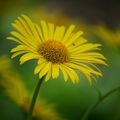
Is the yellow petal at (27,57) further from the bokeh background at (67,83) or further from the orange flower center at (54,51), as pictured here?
the bokeh background at (67,83)

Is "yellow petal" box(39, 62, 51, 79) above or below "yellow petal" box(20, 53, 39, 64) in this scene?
below

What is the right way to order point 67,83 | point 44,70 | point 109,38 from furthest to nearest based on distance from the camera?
point 67,83 → point 109,38 → point 44,70

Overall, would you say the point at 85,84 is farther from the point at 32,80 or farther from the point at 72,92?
the point at 32,80

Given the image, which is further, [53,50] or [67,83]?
[67,83]

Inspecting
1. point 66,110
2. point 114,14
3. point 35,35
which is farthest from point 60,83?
point 114,14

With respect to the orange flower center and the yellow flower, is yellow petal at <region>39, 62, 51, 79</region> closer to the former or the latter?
the yellow flower

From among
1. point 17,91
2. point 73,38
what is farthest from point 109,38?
point 17,91

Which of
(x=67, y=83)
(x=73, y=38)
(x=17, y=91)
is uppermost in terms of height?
(x=73, y=38)

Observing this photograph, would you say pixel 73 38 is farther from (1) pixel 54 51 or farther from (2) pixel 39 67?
(2) pixel 39 67

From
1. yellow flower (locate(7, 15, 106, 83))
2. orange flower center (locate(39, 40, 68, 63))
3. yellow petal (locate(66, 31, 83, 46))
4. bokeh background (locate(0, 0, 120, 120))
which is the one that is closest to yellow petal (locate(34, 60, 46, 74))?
yellow flower (locate(7, 15, 106, 83))
